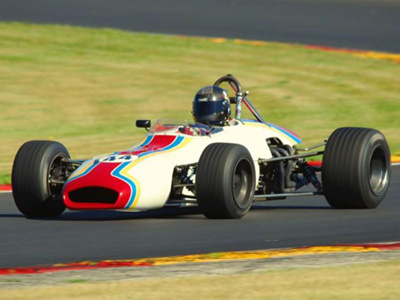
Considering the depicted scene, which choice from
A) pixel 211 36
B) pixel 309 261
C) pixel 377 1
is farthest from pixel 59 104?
pixel 377 1

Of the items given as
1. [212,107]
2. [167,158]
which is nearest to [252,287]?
[167,158]

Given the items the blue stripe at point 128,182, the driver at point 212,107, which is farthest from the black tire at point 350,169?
the blue stripe at point 128,182

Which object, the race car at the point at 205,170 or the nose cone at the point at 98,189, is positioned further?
the race car at the point at 205,170

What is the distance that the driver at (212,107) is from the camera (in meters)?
12.1

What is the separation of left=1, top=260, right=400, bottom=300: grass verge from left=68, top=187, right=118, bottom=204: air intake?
8.82ft

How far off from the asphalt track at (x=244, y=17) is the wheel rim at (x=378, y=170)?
16484 mm

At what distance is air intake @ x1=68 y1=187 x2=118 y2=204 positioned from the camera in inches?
422

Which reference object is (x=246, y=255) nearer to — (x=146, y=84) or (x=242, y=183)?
(x=242, y=183)

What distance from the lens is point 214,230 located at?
34.8 feet

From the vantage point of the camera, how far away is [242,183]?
11227 mm

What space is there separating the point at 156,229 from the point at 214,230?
590 millimetres

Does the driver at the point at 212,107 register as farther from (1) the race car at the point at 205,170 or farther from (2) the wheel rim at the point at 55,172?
(2) the wheel rim at the point at 55,172

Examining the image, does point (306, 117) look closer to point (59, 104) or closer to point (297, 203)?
point (59, 104)

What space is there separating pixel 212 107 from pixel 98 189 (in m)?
1.94
